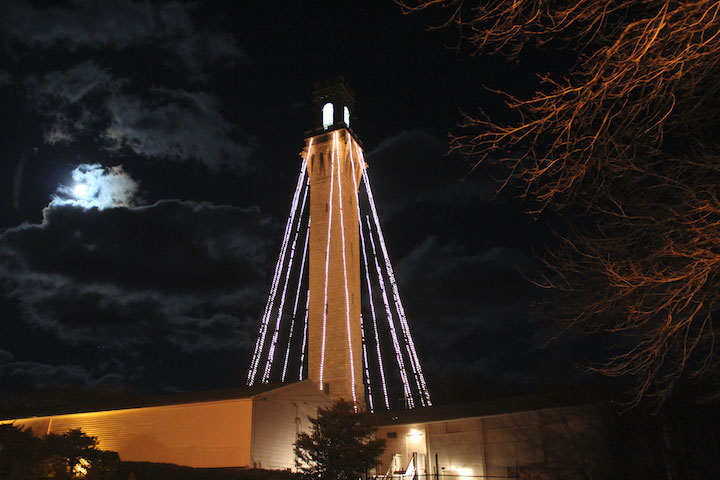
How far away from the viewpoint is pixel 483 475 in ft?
75.5

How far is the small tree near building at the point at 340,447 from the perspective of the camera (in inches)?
682

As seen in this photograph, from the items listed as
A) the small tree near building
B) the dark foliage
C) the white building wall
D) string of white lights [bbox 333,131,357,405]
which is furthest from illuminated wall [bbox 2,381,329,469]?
string of white lights [bbox 333,131,357,405]

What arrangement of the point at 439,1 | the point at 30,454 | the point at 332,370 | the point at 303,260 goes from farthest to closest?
the point at 303,260 < the point at 332,370 < the point at 30,454 < the point at 439,1

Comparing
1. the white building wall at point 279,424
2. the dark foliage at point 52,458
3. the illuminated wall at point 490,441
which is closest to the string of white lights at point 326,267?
the illuminated wall at point 490,441

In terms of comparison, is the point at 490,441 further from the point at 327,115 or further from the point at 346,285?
the point at 327,115

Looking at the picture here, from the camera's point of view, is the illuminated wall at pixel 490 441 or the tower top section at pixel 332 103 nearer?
the illuminated wall at pixel 490 441

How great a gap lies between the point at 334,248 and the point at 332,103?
1015 cm

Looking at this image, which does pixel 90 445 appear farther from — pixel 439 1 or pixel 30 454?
pixel 439 1

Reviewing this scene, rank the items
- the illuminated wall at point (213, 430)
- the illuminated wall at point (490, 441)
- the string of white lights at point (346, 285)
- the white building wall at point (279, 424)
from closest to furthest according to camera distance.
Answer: the illuminated wall at point (213, 430) → the white building wall at point (279, 424) → the illuminated wall at point (490, 441) → the string of white lights at point (346, 285)

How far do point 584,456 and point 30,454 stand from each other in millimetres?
19316

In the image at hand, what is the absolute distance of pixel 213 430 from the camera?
20.7 metres

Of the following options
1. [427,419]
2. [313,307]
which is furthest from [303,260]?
[427,419]

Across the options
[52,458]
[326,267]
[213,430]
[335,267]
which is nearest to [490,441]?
[213,430]

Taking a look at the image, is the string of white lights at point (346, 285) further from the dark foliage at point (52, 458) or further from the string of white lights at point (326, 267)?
the dark foliage at point (52, 458)
